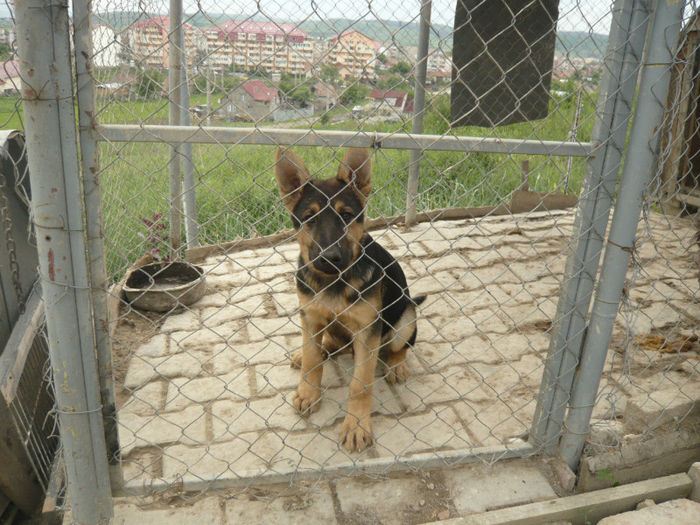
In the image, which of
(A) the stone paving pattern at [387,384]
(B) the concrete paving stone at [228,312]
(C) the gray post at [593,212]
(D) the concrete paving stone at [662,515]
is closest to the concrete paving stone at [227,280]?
(A) the stone paving pattern at [387,384]

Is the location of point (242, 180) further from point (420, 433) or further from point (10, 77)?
point (10, 77)

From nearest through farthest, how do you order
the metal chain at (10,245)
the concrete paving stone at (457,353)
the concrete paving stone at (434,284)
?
the metal chain at (10,245), the concrete paving stone at (457,353), the concrete paving stone at (434,284)

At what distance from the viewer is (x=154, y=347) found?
150 inches

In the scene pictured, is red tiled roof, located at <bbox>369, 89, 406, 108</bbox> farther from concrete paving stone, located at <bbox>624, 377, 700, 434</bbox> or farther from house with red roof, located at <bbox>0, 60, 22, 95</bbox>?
concrete paving stone, located at <bbox>624, 377, 700, 434</bbox>

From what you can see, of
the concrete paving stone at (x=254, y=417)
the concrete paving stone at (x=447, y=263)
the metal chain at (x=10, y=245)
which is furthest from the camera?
the concrete paving stone at (x=447, y=263)

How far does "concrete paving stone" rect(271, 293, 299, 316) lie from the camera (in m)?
4.32

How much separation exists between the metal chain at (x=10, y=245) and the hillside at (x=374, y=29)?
0.91 m

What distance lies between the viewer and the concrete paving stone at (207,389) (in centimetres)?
318

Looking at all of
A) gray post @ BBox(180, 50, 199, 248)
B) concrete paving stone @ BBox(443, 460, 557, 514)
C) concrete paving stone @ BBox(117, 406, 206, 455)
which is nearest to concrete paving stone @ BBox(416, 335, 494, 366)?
concrete paving stone @ BBox(443, 460, 557, 514)

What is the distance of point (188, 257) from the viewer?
17.1ft


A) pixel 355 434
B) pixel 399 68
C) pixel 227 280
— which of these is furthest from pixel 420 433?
pixel 227 280

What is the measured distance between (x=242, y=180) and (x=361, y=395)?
3469 mm

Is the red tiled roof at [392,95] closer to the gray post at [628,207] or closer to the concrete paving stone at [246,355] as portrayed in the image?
the gray post at [628,207]

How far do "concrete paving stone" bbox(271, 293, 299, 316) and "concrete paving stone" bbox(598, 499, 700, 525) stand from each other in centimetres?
263
